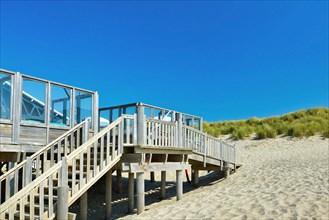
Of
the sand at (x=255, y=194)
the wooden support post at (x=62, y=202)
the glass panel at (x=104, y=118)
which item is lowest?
the sand at (x=255, y=194)

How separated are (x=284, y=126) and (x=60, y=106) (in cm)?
2169

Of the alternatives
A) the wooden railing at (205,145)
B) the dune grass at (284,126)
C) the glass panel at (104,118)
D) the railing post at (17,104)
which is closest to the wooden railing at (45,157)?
the railing post at (17,104)

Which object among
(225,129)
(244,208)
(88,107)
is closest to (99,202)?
(88,107)

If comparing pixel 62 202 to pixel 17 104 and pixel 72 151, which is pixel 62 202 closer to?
pixel 72 151

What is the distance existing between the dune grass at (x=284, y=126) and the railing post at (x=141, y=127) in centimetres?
1888

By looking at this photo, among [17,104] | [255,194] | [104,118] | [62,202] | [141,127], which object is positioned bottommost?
[255,194]

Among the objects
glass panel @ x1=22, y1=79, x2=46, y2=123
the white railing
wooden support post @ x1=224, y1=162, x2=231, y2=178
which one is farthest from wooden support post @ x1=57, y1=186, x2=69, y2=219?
wooden support post @ x1=224, y1=162, x2=231, y2=178

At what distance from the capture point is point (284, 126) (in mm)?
28719

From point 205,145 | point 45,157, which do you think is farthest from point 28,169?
point 205,145

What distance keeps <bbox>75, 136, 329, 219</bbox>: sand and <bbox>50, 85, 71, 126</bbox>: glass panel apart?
10.8 ft

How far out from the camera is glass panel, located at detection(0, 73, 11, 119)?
9.29 meters

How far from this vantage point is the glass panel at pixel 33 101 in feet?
33.0

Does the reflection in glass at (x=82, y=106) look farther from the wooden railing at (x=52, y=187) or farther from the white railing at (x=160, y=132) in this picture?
the wooden railing at (x=52, y=187)

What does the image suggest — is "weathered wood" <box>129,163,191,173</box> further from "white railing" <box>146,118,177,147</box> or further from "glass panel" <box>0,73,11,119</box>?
"glass panel" <box>0,73,11,119</box>
